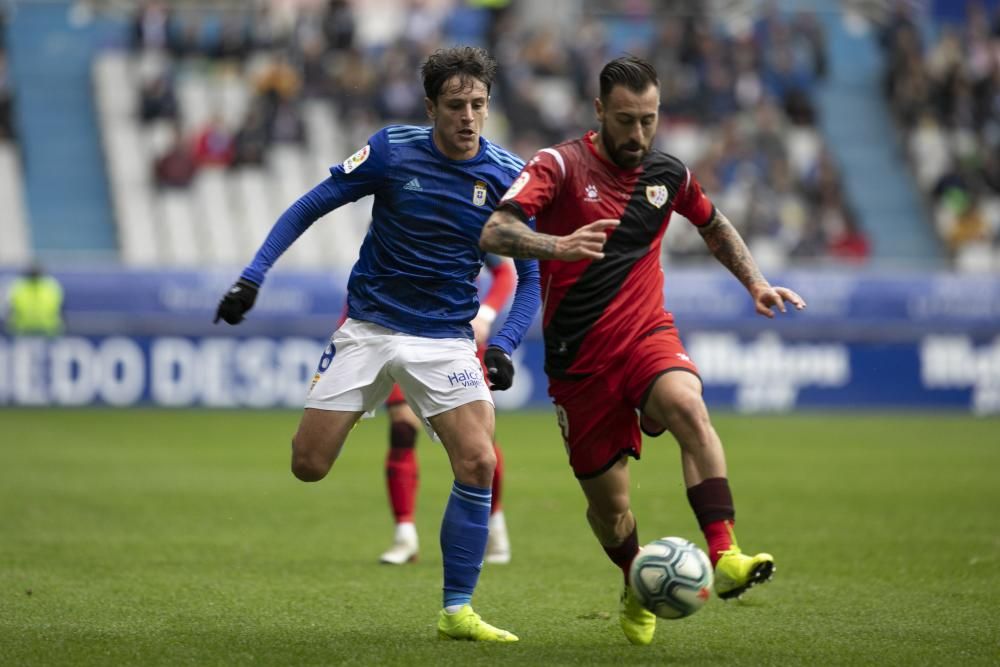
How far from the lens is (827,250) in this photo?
25719mm

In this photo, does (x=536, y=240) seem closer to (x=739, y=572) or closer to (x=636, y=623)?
(x=739, y=572)

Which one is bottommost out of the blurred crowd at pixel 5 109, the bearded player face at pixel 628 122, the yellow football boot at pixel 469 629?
the yellow football boot at pixel 469 629

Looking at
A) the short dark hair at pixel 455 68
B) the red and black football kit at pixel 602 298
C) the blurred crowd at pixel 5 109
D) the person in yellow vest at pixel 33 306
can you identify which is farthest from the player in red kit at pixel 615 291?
the blurred crowd at pixel 5 109

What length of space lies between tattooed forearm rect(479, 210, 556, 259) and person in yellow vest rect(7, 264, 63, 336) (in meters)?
15.5

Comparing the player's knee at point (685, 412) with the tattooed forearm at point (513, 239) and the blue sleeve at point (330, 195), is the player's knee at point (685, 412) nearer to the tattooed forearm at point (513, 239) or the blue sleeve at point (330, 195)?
the tattooed forearm at point (513, 239)

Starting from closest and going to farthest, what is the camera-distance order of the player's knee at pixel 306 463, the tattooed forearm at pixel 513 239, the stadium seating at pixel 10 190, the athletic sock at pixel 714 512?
the athletic sock at pixel 714 512, the tattooed forearm at pixel 513 239, the player's knee at pixel 306 463, the stadium seating at pixel 10 190

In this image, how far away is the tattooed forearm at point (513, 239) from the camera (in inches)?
240

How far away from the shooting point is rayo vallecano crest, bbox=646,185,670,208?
6617mm

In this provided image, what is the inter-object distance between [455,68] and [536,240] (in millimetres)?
958

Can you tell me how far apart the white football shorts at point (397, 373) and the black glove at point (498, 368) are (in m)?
0.20

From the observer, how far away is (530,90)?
86.8 feet

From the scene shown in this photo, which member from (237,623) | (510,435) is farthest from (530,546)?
(510,435)

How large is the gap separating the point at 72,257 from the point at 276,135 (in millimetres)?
4091

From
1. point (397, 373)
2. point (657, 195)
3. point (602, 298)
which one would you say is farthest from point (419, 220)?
point (657, 195)
